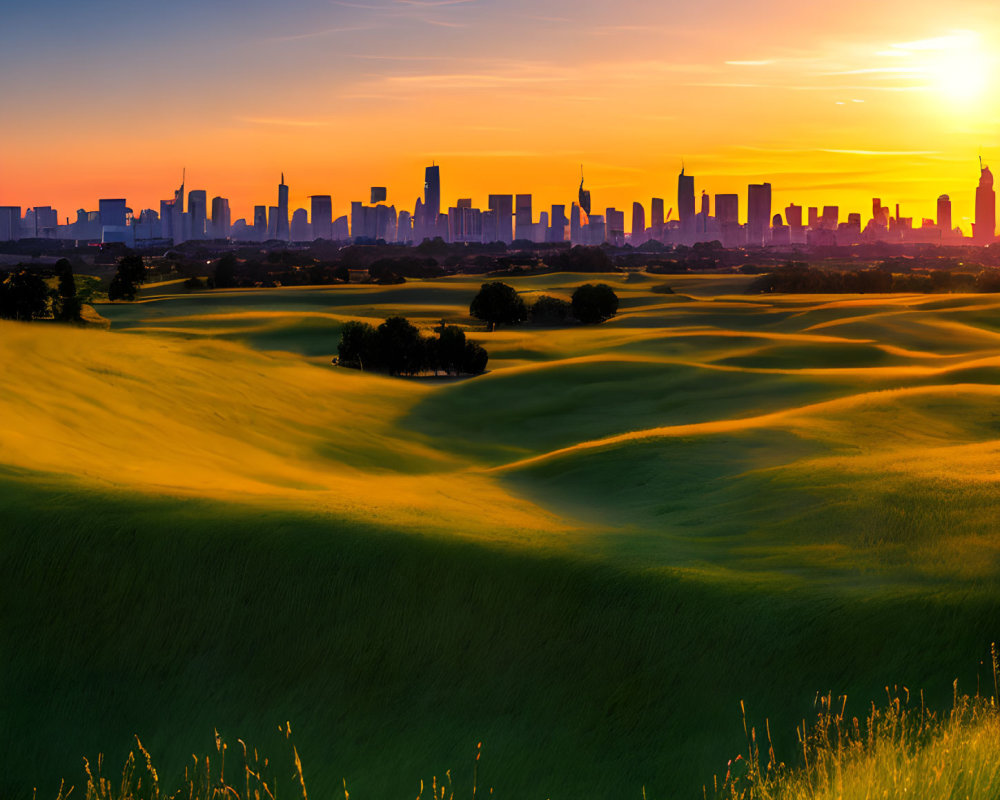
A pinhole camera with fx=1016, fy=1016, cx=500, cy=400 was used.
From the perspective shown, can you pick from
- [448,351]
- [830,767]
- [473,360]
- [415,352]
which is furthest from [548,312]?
[830,767]

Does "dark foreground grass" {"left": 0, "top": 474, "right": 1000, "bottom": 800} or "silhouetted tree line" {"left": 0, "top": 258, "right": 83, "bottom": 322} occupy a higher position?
"silhouetted tree line" {"left": 0, "top": 258, "right": 83, "bottom": 322}

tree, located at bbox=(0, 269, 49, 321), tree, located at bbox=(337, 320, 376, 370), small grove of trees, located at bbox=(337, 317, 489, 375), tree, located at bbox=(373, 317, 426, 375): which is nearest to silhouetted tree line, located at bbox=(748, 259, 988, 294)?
small grove of trees, located at bbox=(337, 317, 489, 375)

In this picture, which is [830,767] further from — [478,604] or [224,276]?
[224,276]

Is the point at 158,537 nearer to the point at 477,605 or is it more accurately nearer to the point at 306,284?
the point at 477,605

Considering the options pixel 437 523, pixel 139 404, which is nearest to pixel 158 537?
pixel 437 523

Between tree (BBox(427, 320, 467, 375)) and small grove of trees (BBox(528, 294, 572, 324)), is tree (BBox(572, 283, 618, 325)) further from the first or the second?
tree (BBox(427, 320, 467, 375))

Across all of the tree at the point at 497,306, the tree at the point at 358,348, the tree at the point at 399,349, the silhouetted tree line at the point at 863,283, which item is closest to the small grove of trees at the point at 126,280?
the tree at the point at 497,306
